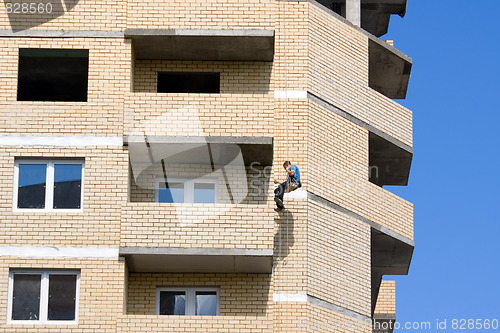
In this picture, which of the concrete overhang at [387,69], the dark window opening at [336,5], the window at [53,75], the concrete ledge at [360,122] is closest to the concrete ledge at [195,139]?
the concrete ledge at [360,122]

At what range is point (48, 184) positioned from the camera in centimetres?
3638

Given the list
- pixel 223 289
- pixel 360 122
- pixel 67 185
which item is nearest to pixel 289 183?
pixel 223 289

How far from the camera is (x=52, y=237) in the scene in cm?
3578

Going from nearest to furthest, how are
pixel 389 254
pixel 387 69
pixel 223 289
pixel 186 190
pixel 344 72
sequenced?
pixel 223 289
pixel 186 190
pixel 344 72
pixel 389 254
pixel 387 69

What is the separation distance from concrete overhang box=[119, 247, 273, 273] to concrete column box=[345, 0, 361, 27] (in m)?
8.80

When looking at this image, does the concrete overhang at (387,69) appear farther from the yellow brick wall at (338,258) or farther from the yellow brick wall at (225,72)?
the yellow brick wall at (338,258)

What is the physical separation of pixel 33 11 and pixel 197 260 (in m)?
7.85

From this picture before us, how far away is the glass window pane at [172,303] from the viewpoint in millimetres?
36719

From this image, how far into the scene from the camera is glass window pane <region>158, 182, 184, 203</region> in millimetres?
37531

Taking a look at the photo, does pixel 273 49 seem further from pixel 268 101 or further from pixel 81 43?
pixel 81 43

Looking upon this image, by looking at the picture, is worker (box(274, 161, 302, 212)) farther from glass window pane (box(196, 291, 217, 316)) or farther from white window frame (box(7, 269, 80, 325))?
white window frame (box(7, 269, 80, 325))

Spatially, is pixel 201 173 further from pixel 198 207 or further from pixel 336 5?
pixel 336 5

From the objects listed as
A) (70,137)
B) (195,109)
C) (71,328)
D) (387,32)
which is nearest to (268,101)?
(195,109)

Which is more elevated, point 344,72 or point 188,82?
point 344,72
